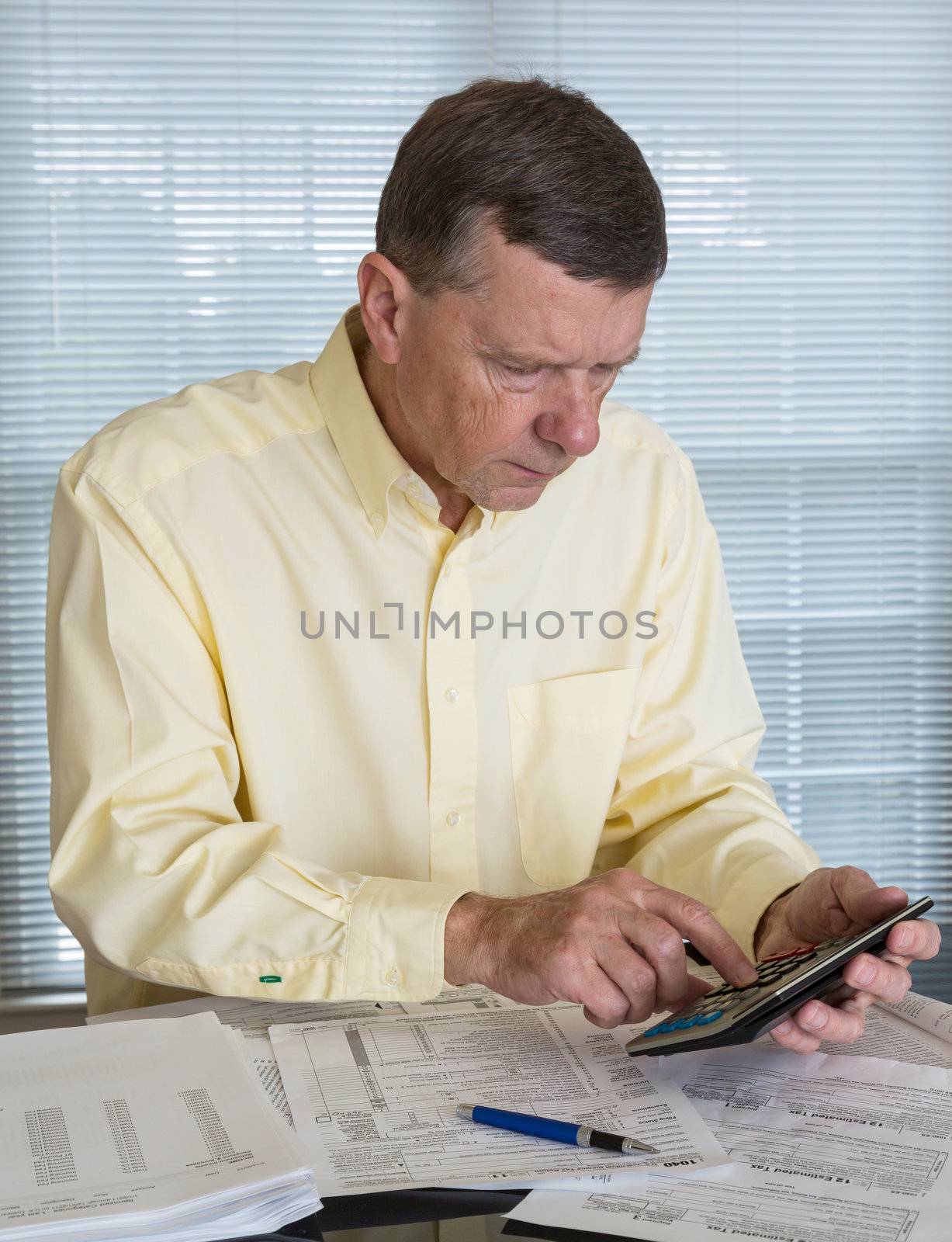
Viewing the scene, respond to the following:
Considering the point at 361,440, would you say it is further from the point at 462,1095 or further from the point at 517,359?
the point at 462,1095

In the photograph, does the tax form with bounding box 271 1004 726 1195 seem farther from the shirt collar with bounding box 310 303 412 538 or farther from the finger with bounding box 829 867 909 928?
the shirt collar with bounding box 310 303 412 538

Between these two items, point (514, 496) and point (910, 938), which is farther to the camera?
point (514, 496)

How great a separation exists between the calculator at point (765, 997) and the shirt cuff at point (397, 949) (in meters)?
0.18

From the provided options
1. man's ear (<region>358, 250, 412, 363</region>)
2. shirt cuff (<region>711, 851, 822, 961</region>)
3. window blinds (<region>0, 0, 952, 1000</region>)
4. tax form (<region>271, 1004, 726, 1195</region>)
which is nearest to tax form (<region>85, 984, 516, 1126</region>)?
tax form (<region>271, 1004, 726, 1195</region>)

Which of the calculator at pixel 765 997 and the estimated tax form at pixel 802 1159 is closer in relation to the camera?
the estimated tax form at pixel 802 1159

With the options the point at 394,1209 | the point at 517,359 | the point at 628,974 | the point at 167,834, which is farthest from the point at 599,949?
the point at 517,359

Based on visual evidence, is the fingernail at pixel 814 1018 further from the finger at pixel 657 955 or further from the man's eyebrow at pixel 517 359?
the man's eyebrow at pixel 517 359

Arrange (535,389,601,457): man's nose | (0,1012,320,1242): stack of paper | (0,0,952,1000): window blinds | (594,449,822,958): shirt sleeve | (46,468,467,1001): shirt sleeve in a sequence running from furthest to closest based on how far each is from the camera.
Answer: (0,0,952,1000): window blinds, (594,449,822,958): shirt sleeve, (535,389,601,457): man's nose, (46,468,467,1001): shirt sleeve, (0,1012,320,1242): stack of paper

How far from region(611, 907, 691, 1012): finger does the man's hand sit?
0.26 feet

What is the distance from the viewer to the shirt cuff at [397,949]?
1.06 meters

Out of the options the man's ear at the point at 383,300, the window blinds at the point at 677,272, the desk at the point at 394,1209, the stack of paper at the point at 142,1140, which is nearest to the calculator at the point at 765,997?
the desk at the point at 394,1209

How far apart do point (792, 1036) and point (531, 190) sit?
73 centimetres

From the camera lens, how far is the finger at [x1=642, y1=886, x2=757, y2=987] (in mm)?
998

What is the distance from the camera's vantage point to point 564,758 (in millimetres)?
1441
